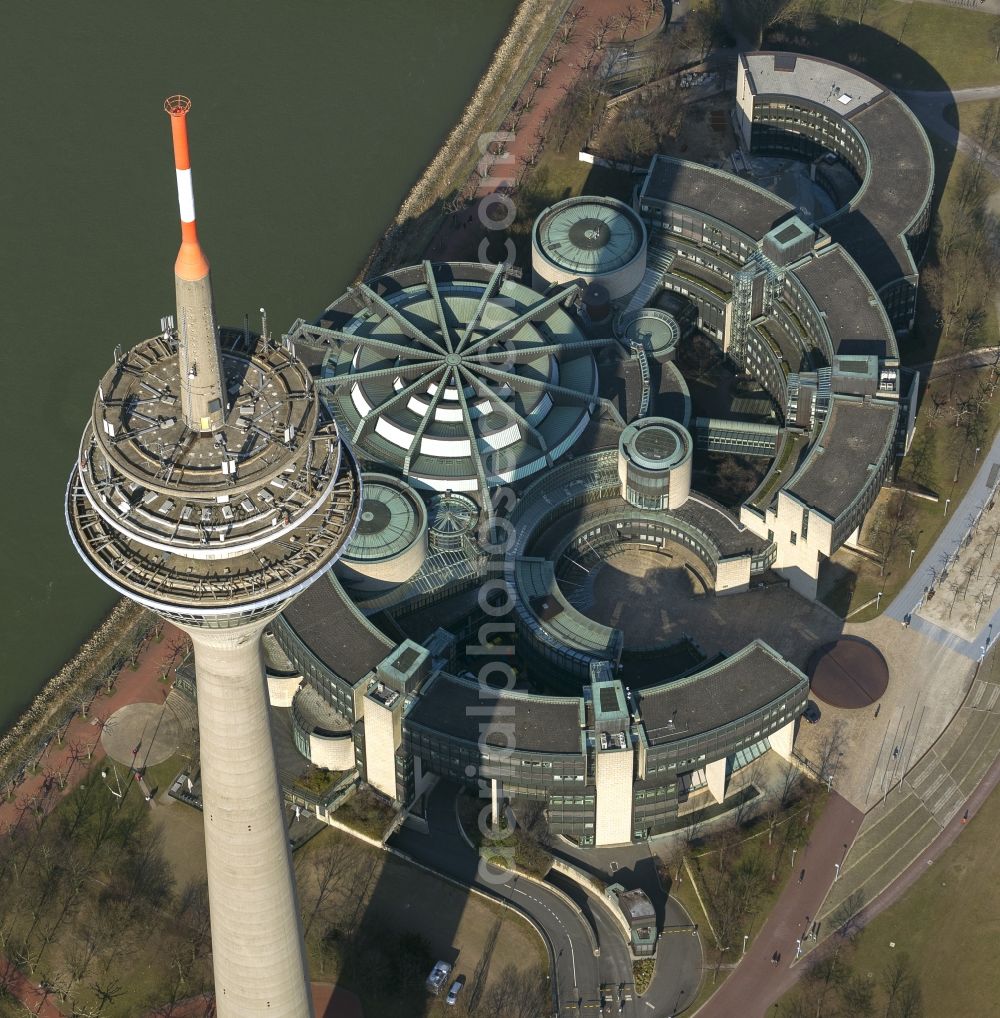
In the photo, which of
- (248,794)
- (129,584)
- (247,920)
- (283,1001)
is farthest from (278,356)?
(283,1001)

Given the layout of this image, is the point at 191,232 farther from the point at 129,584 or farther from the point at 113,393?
the point at 129,584

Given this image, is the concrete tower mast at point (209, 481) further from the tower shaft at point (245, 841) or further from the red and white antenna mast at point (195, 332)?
the tower shaft at point (245, 841)

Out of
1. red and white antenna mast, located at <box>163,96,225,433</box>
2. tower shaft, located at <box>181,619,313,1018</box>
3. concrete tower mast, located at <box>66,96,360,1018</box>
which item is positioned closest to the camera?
red and white antenna mast, located at <box>163,96,225,433</box>

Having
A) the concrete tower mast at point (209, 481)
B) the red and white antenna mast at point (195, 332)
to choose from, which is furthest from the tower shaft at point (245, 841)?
the red and white antenna mast at point (195, 332)

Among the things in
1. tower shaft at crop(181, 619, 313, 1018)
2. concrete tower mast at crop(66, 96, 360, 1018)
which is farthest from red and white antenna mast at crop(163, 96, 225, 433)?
tower shaft at crop(181, 619, 313, 1018)

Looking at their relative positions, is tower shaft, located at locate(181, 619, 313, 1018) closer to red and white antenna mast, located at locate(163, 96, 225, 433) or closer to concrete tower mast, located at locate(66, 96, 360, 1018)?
concrete tower mast, located at locate(66, 96, 360, 1018)
